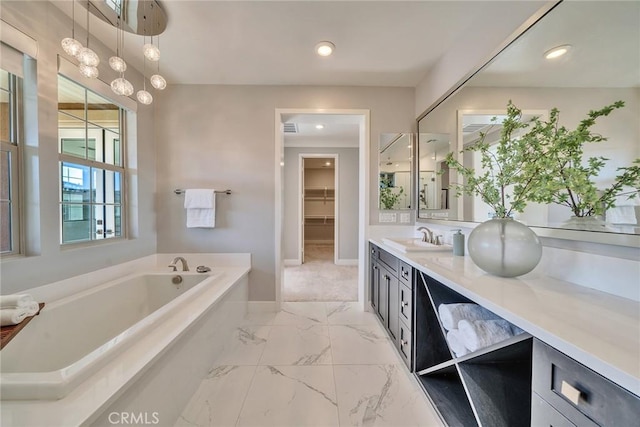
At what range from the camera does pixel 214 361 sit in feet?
5.60

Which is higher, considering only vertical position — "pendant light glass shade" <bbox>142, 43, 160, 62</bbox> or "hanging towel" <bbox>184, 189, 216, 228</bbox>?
"pendant light glass shade" <bbox>142, 43, 160, 62</bbox>

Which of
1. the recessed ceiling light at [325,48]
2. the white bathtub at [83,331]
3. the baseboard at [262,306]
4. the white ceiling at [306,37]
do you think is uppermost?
the white ceiling at [306,37]

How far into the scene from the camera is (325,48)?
192 cm

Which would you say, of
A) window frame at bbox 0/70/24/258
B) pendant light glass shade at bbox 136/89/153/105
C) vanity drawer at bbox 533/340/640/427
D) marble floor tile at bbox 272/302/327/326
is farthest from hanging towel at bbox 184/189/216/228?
vanity drawer at bbox 533/340/640/427

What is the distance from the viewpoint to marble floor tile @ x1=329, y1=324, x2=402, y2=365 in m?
1.75

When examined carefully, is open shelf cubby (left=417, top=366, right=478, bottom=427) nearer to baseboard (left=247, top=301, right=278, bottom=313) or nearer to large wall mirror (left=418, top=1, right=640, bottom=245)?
large wall mirror (left=418, top=1, right=640, bottom=245)

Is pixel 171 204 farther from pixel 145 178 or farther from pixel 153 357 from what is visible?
pixel 153 357

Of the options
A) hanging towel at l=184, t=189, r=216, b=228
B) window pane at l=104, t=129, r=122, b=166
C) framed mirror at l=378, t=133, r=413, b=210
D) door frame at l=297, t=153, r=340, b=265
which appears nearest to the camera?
window pane at l=104, t=129, r=122, b=166

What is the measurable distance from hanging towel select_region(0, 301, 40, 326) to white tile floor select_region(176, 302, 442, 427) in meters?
0.96

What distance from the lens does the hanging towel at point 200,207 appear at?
2.44 m

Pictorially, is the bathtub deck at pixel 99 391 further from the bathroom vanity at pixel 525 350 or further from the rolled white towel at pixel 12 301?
the bathroom vanity at pixel 525 350

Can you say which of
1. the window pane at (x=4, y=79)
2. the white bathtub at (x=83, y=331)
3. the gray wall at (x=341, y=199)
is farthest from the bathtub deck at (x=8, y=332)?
the gray wall at (x=341, y=199)

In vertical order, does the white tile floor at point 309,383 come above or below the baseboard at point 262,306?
below

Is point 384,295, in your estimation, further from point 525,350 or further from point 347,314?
point 525,350
